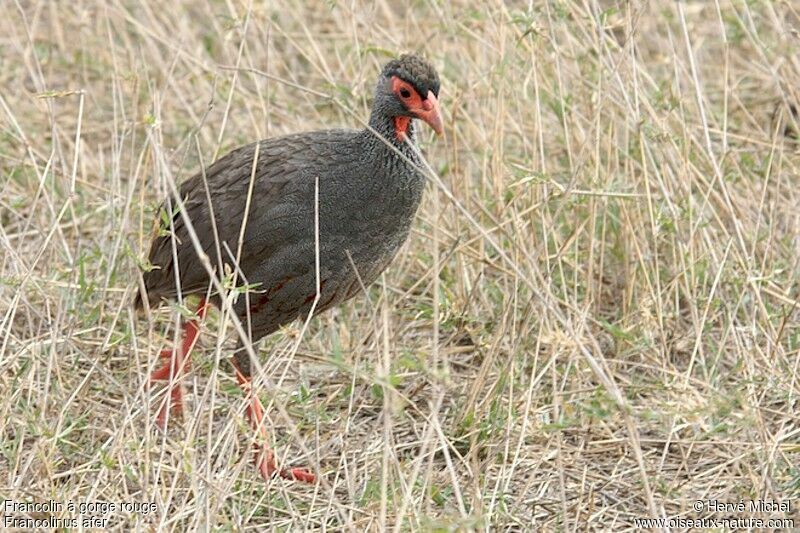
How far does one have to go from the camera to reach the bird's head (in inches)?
160

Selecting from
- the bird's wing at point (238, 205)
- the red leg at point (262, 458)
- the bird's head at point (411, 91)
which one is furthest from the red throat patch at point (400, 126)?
the red leg at point (262, 458)

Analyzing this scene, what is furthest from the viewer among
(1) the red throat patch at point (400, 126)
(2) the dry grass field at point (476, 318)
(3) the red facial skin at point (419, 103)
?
(1) the red throat patch at point (400, 126)

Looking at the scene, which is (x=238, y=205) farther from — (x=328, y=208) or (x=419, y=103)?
(x=419, y=103)

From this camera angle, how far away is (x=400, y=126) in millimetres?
4223

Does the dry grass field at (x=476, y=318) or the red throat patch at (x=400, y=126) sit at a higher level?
the red throat patch at (x=400, y=126)

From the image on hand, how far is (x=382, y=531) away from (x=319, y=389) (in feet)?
4.71

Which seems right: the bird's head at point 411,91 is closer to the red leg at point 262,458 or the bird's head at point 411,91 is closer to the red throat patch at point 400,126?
the red throat patch at point 400,126

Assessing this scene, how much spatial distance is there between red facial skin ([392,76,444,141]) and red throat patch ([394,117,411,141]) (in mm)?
27

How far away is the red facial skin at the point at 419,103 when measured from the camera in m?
4.07

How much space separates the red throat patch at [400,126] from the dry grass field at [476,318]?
0.24 m

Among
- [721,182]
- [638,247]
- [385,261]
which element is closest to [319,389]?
[385,261]

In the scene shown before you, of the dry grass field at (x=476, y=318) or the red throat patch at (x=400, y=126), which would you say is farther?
the red throat patch at (x=400, y=126)

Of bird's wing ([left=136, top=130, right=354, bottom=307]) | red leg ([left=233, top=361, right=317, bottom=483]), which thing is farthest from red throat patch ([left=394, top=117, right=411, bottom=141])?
red leg ([left=233, top=361, right=317, bottom=483])

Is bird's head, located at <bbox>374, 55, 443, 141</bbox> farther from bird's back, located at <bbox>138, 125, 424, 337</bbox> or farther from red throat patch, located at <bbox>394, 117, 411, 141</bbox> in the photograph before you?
bird's back, located at <bbox>138, 125, 424, 337</bbox>
